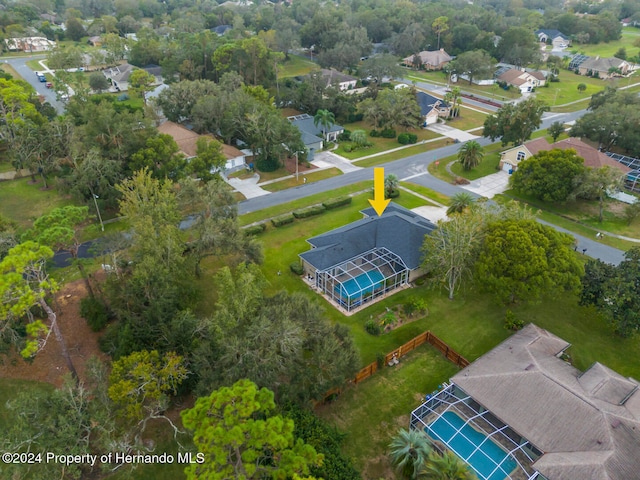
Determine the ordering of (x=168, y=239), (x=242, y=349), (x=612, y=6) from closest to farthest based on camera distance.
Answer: (x=242, y=349)
(x=168, y=239)
(x=612, y=6)

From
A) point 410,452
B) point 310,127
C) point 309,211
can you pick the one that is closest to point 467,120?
point 310,127

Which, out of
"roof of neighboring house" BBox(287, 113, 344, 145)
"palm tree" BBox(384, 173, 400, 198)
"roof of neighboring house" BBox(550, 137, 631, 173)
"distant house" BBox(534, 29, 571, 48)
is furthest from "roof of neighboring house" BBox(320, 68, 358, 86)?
"distant house" BBox(534, 29, 571, 48)

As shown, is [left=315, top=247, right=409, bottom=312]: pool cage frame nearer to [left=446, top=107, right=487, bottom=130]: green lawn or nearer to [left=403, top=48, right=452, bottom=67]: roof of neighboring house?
[left=446, top=107, right=487, bottom=130]: green lawn

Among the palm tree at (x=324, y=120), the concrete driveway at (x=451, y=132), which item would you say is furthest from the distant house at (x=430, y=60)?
the palm tree at (x=324, y=120)

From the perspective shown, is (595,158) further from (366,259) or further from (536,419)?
(536,419)

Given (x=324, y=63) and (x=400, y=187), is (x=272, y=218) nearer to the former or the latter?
(x=400, y=187)

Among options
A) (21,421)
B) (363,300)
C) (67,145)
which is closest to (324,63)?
(67,145)
